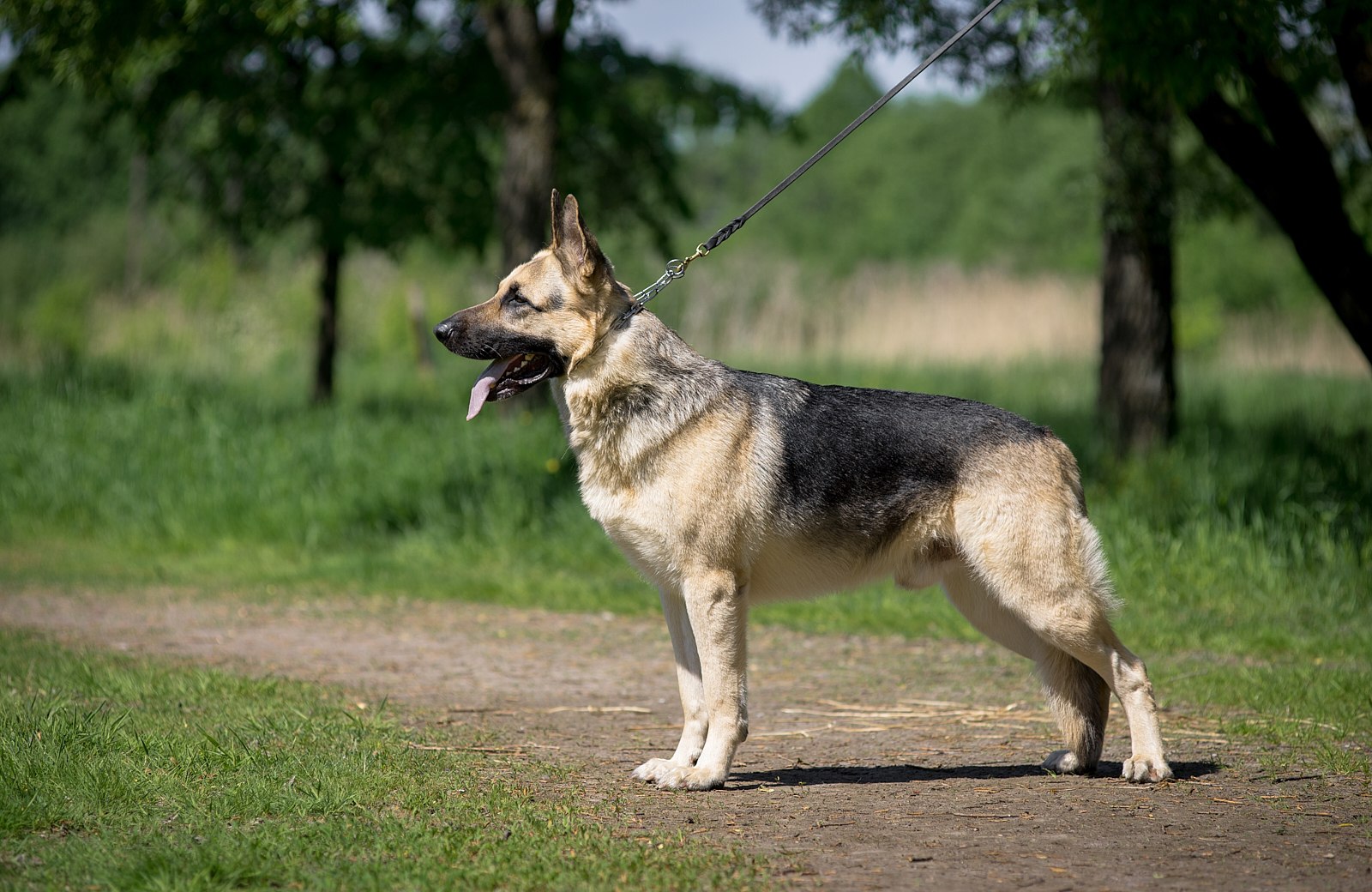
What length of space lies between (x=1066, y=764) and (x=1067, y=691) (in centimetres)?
30

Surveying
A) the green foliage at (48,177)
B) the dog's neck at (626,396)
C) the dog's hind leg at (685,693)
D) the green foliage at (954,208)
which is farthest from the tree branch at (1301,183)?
the green foliage at (48,177)

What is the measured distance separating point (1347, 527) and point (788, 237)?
3682 cm

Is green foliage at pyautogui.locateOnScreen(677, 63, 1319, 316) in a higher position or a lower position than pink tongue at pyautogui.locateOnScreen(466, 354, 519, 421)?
higher

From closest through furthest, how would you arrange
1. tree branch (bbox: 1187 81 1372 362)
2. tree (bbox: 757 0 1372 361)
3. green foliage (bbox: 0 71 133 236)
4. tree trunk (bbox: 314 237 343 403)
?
1. tree (bbox: 757 0 1372 361)
2. tree branch (bbox: 1187 81 1372 362)
3. tree trunk (bbox: 314 237 343 403)
4. green foliage (bbox: 0 71 133 236)

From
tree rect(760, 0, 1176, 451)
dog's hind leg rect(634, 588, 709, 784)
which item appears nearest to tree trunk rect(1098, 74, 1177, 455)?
tree rect(760, 0, 1176, 451)

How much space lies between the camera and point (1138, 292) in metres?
11.6

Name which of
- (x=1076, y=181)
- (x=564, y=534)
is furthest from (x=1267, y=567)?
(x=564, y=534)

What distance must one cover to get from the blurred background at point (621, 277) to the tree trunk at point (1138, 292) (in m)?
0.03

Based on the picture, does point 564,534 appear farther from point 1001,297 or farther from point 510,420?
point 1001,297

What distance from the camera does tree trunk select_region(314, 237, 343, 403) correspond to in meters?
16.3

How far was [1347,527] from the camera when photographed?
392 inches

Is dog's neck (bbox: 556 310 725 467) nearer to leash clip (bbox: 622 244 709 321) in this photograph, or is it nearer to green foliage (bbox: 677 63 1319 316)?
leash clip (bbox: 622 244 709 321)

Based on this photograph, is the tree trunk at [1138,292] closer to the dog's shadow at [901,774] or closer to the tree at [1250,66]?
the tree at [1250,66]

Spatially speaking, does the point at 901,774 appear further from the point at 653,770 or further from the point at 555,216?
the point at 555,216
